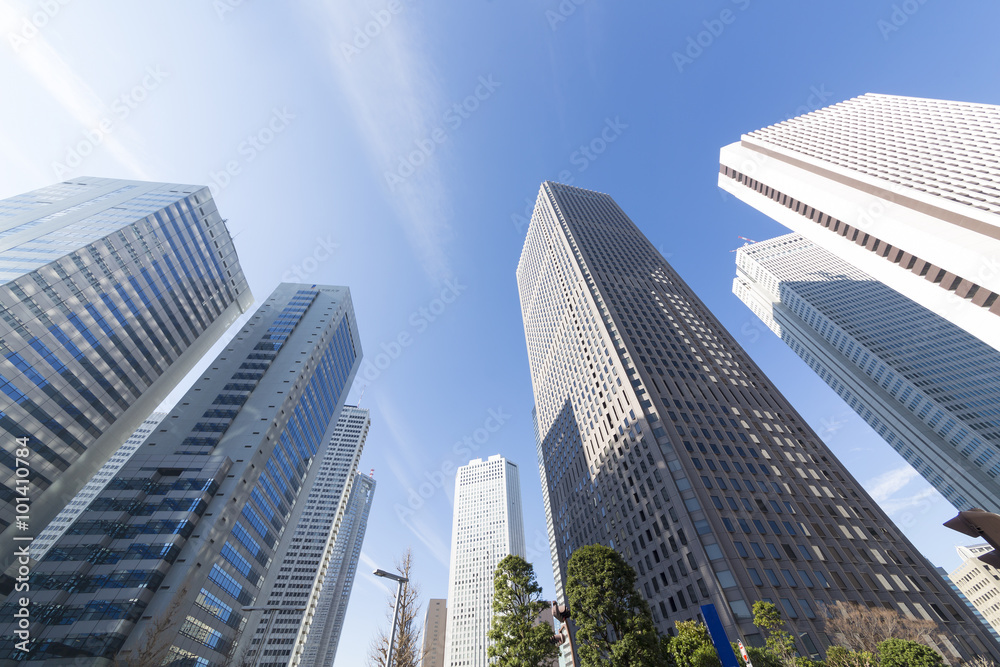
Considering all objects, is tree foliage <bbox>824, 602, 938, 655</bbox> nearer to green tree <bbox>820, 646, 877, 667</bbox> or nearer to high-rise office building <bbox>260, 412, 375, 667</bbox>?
green tree <bbox>820, 646, 877, 667</bbox>

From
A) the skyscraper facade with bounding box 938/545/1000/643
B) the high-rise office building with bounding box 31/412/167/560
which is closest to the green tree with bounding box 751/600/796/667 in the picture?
the high-rise office building with bounding box 31/412/167/560

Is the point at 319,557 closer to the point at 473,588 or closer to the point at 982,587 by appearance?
the point at 473,588

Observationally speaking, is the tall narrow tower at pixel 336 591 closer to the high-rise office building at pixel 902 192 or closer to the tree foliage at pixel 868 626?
the tree foliage at pixel 868 626

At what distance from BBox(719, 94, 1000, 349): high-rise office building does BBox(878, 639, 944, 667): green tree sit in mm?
28568

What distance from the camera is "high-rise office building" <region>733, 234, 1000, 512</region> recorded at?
91.6m

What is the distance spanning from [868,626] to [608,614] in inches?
971

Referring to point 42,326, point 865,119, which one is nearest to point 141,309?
point 42,326

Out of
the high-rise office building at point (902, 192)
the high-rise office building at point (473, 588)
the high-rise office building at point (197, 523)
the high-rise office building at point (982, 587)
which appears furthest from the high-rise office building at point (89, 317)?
the high-rise office building at point (982, 587)

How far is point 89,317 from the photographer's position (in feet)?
181

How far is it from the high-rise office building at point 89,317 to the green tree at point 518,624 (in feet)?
178

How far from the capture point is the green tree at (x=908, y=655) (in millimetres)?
22844

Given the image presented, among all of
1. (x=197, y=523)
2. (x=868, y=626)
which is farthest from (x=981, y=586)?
(x=197, y=523)

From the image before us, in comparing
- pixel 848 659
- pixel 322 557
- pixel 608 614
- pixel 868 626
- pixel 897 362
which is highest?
pixel 897 362

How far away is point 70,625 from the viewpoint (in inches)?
1635
